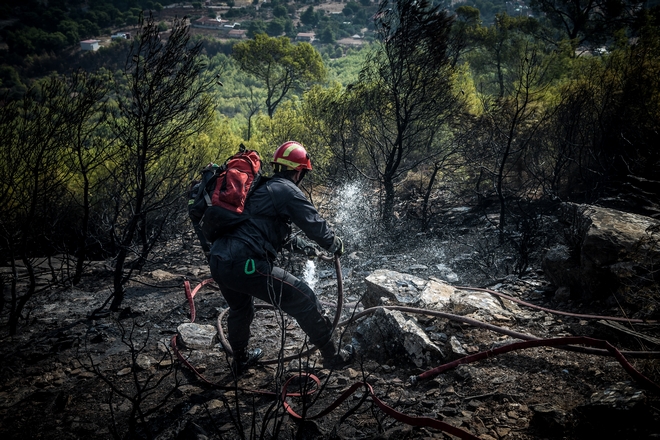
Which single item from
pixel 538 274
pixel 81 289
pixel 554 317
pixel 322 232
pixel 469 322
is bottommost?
pixel 81 289

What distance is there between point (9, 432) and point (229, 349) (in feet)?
5.52

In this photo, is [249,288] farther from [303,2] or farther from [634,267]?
[303,2]

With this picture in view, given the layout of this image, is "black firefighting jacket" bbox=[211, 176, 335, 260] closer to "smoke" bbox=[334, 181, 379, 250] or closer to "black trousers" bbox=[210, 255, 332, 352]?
"black trousers" bbox=[210, 255, 332, 352]

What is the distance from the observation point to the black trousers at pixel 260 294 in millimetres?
3359

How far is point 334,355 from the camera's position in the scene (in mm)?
3699

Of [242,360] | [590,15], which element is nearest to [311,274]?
[242,360]

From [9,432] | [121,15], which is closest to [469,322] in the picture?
[9,432]

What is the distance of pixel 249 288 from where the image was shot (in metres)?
3.41

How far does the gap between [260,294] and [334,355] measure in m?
0.86

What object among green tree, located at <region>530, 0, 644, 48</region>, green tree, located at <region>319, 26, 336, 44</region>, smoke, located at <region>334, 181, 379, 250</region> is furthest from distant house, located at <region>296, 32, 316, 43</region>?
smoke, located at <region>334, 181, 379, 250</region>

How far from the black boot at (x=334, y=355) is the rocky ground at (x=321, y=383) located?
81 mm

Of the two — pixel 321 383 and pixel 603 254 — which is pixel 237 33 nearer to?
pixel 603 254

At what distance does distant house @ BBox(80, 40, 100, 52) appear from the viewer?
71925 millimetres

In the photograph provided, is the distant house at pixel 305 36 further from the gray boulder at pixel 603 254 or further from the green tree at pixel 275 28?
the gray boulder at pixel 603 254
